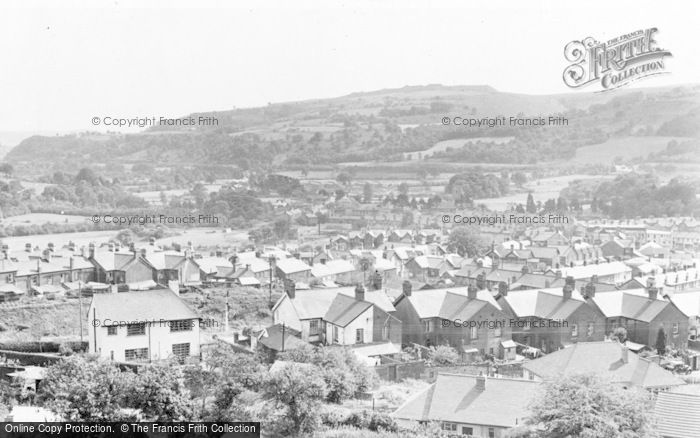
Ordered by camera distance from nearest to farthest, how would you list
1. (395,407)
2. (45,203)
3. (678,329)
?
1. (395,407)
2. (678,329)
3. (45,203)

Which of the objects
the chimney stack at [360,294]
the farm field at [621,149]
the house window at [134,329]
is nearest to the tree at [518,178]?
the farm field at [621,149]

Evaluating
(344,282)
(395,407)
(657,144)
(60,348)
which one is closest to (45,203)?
(344,282)

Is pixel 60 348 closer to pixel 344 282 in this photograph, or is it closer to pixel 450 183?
pixel 344 282

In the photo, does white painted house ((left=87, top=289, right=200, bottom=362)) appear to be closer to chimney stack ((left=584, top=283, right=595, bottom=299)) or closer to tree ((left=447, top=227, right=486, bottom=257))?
chimney stack ((left=584, top=283, right=595, bottom=299))

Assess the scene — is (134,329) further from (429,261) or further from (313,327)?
(429,261)

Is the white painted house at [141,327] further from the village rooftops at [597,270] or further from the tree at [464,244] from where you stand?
the tree at [464,244]

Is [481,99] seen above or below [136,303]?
above

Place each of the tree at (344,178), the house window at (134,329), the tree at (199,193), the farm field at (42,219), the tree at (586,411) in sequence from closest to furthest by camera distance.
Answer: the tree at (586,411) < the house window at (134,329) < the farm field at (42,219) < the tree at (199,193) < the tree at (344,178)
